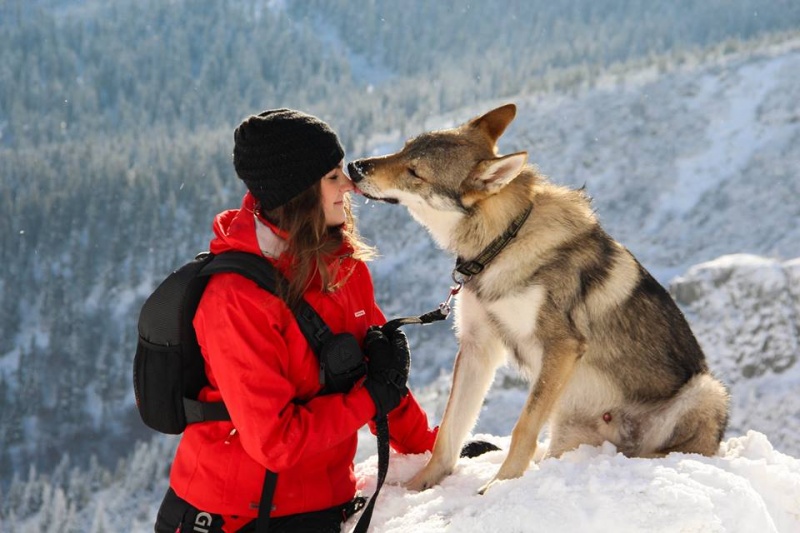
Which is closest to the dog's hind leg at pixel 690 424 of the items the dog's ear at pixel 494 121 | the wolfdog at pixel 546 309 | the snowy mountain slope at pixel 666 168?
the wolfdog at pixel 546 309

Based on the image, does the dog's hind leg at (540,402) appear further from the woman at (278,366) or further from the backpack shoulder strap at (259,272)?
the backpack shoulder strap at (259,272)

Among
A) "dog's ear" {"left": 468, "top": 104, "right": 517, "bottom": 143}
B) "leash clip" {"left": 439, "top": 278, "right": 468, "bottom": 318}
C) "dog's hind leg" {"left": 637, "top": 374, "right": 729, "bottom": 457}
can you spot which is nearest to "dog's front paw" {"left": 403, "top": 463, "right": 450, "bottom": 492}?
"leash clip" {"left": 439, "top": 278, "right": 468, "bottom": 318}

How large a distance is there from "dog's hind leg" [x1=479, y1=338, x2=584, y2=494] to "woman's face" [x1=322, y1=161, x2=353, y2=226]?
133 centimetres

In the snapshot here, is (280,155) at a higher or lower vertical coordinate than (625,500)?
higher

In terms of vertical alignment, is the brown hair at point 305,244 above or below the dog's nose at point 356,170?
below

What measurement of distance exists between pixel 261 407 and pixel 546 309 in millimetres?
1663

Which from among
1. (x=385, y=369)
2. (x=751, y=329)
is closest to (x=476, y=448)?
(x=385, y=369)

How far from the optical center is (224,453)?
3547mm

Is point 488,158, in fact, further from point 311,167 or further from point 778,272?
point 778,272

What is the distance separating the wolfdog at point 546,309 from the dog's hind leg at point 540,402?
2cm

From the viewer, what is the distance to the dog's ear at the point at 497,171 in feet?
13.1

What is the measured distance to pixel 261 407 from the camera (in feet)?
10.9

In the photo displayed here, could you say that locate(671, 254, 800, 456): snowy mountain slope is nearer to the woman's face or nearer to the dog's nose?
the dog's nose

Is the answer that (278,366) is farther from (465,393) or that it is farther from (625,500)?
(625,500)
